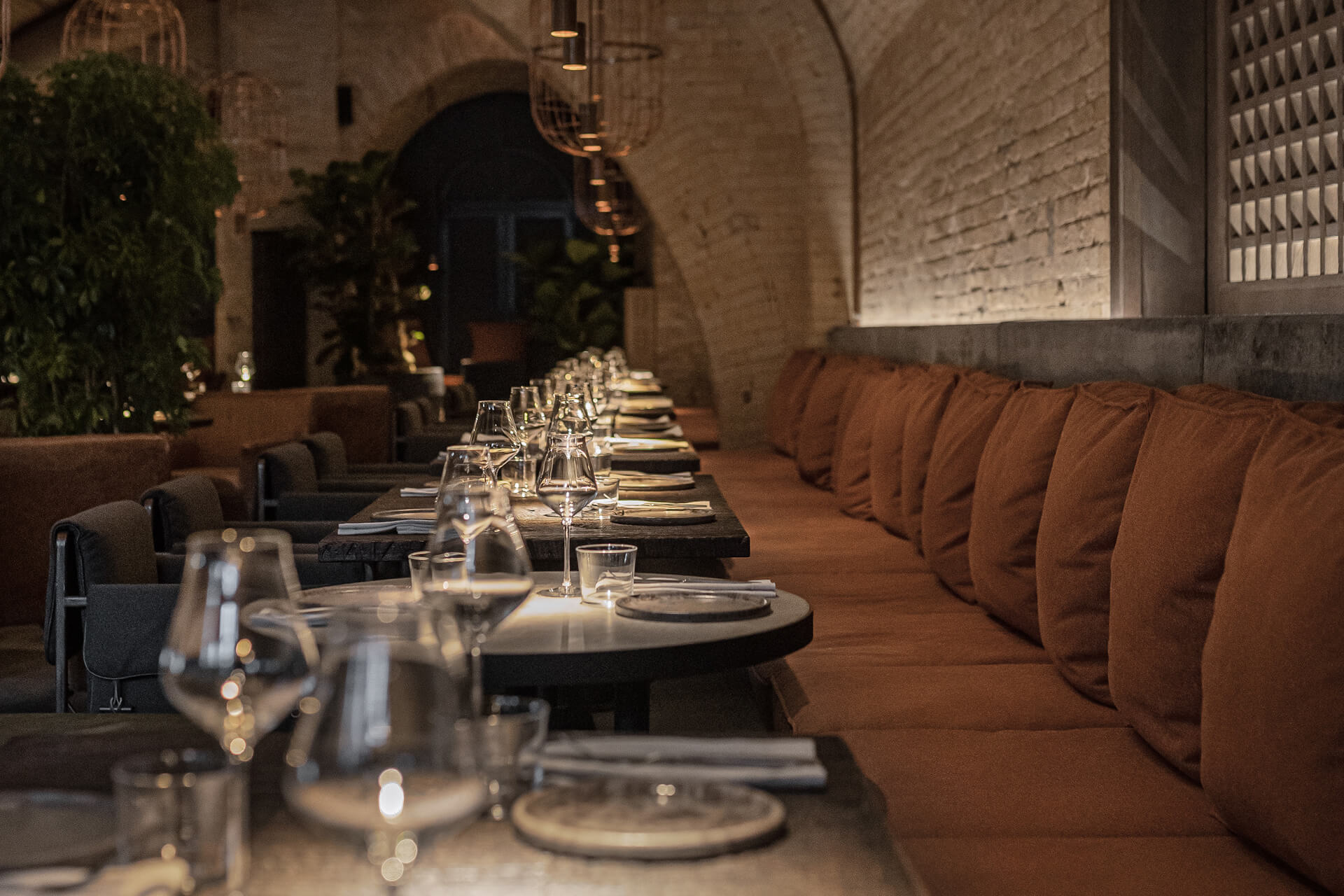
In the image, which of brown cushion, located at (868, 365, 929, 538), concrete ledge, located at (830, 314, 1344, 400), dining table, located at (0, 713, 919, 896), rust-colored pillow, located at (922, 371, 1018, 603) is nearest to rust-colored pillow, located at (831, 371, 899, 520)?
brown cushion, located at (868, 365, 929, 538)

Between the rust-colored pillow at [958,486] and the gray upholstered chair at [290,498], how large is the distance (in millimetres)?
1671

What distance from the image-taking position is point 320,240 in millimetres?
13117

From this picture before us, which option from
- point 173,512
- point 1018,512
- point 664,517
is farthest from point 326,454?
point 1018,512

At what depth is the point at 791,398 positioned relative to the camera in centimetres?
774

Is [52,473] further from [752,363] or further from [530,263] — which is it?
[530,263]

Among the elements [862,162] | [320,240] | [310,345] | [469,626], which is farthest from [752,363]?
[469,626]

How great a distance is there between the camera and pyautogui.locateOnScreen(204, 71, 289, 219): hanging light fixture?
11.9 m

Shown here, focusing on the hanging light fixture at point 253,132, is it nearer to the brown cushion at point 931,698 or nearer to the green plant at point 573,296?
the green plant at point 573,296

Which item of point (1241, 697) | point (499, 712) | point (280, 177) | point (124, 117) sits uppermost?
point (280, 177)

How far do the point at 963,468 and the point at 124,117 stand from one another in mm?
3360

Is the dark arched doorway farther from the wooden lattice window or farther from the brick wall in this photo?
the wooden lattice window

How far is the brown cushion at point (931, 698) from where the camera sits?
7.61 feet

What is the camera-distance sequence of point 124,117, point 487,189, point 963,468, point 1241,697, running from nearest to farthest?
point 1241,697 < point 963,468 < point 124,117 < point 487,189

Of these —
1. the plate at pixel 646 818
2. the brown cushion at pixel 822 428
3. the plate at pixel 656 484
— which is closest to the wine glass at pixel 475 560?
the plate at pixel 646 818
